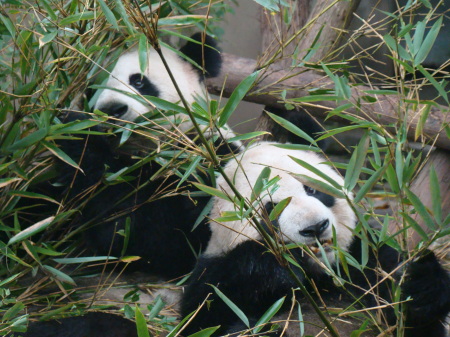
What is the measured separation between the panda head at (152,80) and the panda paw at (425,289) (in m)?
0.85

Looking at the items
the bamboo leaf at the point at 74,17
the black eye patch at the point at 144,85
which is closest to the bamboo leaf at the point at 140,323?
the bamboo leaf at the point at 74,17

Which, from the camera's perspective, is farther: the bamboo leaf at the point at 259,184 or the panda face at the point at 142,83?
the panda face at the point at 142,83

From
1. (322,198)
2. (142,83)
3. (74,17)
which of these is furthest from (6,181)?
(322,198)

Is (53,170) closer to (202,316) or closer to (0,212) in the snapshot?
(0,212)

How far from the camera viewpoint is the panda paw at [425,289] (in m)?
1.53

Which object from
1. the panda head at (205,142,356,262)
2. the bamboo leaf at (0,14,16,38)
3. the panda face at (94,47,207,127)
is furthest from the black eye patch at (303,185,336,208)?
the bamboo leaf at (0,14,16,38)

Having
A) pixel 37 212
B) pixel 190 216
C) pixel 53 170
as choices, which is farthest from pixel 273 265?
pixel 37 212

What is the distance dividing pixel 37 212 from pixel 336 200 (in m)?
1.23

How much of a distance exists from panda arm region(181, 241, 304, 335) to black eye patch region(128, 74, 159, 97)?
773 millimetres

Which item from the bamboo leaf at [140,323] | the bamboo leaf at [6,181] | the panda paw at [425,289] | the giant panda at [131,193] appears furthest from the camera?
the giant panda at [131,193]

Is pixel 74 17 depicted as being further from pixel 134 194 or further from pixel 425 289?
pixel 425 289

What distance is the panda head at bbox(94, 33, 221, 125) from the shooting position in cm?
216

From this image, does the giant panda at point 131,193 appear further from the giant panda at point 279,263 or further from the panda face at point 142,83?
the giant panda at point 279,263

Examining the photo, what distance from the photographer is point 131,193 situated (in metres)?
2.04
